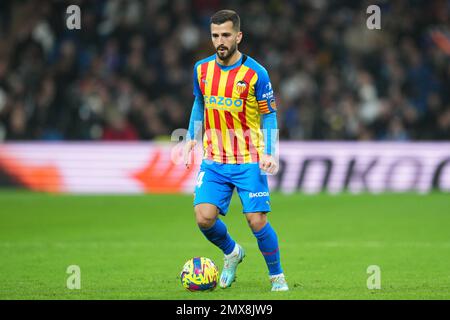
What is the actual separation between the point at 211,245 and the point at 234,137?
3.69m

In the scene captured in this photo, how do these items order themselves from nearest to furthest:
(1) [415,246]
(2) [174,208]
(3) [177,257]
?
1. (3) [177,257]
2. (1) [415,246]
3. (2) [174,208]

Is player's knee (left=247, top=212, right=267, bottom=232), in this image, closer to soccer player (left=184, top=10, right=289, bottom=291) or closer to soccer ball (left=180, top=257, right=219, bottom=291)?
soccer player (left=184, top=10, right=289, bottom=291)

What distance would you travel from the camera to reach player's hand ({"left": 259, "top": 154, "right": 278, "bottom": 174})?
7575 mm

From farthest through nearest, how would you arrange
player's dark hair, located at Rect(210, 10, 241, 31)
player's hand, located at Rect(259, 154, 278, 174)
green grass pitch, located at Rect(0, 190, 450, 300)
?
green grass pitch, located at Rect(0, 190, 450, 300) < player's dark hair, located at Rect(210, 10, 241, 31) < player's hand, located at Rect(259, 154, 278, 174)

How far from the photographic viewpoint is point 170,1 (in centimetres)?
2147

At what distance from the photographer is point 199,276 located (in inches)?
309

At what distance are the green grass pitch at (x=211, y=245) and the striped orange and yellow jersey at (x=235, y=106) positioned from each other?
1.22 meters

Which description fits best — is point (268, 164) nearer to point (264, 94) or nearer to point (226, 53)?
point (264, 94)

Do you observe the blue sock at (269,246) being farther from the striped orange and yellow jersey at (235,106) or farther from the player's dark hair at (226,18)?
the player's dark hair at (226,18)

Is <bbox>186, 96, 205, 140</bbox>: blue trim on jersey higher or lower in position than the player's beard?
lower

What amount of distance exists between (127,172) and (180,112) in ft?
6.25

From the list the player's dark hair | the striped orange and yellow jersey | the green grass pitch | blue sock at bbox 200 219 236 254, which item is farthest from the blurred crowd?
the player's dark hair

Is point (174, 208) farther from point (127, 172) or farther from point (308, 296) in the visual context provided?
point (308, 296)

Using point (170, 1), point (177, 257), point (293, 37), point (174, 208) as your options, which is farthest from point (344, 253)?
point (170, 1)
